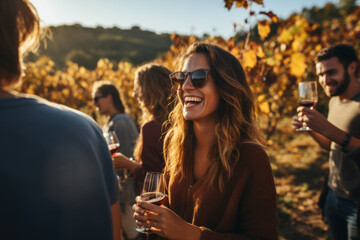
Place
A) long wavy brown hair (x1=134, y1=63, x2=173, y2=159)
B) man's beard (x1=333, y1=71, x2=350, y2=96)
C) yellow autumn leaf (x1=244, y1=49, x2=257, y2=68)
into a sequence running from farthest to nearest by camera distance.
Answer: yellow autumn leaf (x1=244, y1=49, x2=257, y2=68)
long wavy brown hair (x1=134, y1=63, x2=173, y2=159)
man's beard (x1=333, y1=71, x2=350, y2=96)

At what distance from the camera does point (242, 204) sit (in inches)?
59.3

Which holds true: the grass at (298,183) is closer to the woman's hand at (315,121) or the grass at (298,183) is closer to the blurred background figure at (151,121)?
the woman's hand at (315,121)

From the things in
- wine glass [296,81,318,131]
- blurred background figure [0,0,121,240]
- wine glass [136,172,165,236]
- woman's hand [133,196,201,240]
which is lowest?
woman's hand [133,196,201,240]

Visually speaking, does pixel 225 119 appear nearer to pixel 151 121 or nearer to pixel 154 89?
pixel 151 121

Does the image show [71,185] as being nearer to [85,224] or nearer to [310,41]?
[85,224]

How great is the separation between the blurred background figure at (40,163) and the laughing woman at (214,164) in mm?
552

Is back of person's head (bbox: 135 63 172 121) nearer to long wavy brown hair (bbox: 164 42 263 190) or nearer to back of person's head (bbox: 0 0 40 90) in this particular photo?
long wavy brown hair (bbox: 164 42 263 190)

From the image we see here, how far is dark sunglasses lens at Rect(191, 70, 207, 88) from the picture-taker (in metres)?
1.75

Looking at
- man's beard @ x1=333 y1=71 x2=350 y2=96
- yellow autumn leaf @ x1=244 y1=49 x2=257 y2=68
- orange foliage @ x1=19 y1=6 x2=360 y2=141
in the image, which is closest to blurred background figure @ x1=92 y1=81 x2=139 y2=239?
orange foliage @ x1=19 y1=6 x2=360 y2=141

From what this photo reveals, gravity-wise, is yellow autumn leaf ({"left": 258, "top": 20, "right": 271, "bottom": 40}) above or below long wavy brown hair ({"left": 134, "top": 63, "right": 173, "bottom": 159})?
above

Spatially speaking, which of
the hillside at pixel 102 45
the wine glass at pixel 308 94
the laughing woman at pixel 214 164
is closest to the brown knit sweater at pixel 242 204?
the laughing woman at pixel 214 164

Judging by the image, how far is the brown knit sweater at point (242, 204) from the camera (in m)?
1.44

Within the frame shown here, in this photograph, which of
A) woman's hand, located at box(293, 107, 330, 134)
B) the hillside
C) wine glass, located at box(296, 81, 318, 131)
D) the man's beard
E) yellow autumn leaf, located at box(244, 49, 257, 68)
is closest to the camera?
woman's hand, located at box(293, 107, 330, 134)

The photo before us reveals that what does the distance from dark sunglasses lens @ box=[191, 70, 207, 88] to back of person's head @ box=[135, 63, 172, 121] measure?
1058mm
